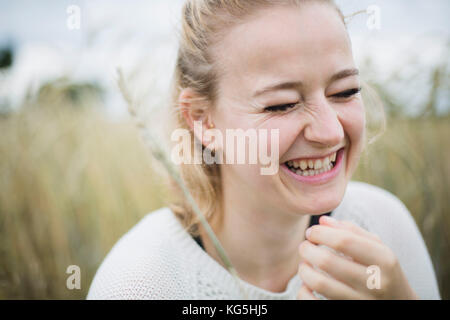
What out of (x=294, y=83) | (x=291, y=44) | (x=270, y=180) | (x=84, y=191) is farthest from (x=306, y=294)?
(x=84, y=191)

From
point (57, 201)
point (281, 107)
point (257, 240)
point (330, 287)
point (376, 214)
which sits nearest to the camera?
point (330, 287)

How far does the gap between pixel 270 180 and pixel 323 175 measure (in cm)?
17

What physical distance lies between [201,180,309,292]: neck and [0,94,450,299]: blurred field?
81cm

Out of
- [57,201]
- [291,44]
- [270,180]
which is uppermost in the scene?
[291,44]

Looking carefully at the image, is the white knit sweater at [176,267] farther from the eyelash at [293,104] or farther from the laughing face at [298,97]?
the eyelash at [293,104]

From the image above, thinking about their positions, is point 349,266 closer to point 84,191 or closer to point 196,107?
point 196,107

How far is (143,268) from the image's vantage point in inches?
42.4

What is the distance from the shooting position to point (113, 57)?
163 cm

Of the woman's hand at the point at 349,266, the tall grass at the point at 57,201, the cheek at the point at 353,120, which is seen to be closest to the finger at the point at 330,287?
the woman's hand at the point at 349,266

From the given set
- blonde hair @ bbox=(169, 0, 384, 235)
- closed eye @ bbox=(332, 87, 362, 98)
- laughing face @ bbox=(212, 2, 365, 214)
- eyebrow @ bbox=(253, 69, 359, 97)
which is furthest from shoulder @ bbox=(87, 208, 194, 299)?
closed eye @ bbox=(332, 87, 362, 98)

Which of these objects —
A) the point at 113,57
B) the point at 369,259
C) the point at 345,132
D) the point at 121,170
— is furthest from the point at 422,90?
the point at 121,170

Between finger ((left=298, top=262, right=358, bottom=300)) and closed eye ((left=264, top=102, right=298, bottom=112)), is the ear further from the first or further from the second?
finger ((left=298, top=262, right=358, bottom=300))

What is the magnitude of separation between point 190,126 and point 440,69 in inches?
58.8

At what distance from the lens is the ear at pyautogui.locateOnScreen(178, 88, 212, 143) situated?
113 cm
